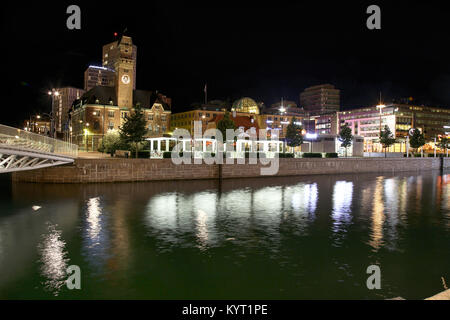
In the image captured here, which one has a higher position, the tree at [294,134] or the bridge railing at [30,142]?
the tree at [294,134]

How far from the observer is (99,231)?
1980 centimetres

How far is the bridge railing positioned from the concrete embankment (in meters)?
2.24

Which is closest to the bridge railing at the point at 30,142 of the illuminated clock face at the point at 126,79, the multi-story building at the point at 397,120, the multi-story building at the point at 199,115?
the illuminated clock face at the point at 126,79

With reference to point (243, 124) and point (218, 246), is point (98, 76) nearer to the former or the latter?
point (243, 124)

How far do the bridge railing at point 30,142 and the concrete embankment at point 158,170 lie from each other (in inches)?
88.1

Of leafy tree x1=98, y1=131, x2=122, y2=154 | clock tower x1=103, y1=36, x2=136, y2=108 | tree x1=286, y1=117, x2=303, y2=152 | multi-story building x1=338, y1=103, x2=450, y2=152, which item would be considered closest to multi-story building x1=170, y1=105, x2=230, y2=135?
clock tower x1=103, y1=36, x2=136, y2=108

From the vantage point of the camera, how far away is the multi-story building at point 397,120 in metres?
155

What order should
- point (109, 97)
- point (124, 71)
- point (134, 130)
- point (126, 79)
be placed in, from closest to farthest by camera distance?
point (134, 130), point (124, 71), point (126, 79), point (109, 97)

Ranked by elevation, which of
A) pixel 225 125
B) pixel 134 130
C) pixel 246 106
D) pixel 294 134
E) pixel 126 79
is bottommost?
pixel 134 130

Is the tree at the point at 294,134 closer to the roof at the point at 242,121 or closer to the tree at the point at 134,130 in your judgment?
the roof at the point at 242,121

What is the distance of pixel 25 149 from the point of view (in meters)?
23.9

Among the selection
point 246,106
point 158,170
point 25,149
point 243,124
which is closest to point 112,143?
point 243,124

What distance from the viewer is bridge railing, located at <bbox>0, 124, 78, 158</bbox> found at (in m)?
22.0

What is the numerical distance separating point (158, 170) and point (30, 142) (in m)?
19.0
